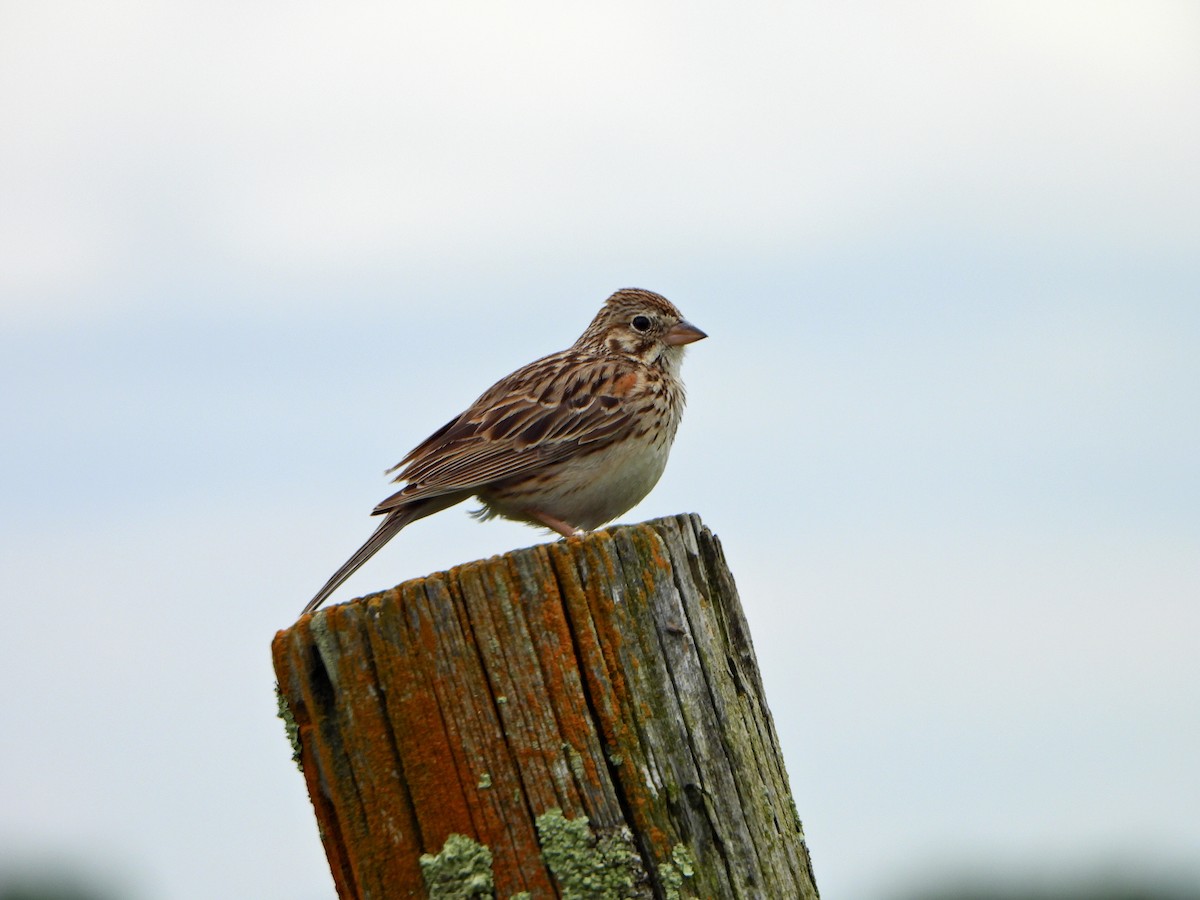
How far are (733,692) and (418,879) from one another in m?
1.00

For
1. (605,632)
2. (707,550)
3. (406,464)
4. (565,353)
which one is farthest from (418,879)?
(565,353)

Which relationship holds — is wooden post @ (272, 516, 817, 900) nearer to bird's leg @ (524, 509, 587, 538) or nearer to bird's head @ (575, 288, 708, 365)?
bird's leg @ (524, 509, 587, 538)

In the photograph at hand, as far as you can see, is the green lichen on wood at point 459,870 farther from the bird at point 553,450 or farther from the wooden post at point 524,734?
the bird at point 553,450

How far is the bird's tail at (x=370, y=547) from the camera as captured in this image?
19.4ft

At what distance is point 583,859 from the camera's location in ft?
11.6

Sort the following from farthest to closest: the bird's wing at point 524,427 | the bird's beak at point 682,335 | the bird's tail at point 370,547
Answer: the bird's beak at point 682,335
the bird's wing at point 524,427
the bird's tail at point 370,547

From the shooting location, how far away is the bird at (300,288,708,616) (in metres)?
7.45

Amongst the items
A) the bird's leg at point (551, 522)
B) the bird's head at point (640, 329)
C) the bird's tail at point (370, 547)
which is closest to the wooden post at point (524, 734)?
the bird's tail at point (370, 547)

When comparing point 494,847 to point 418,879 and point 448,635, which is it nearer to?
point 418,879

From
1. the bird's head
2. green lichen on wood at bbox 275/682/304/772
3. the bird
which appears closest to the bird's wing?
the bird

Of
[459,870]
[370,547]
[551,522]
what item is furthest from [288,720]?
[551,522]

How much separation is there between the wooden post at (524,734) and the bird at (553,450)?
3.36 metres

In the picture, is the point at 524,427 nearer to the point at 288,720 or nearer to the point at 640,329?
the point at 640,329

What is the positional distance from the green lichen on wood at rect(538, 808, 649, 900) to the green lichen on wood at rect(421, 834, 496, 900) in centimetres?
15
